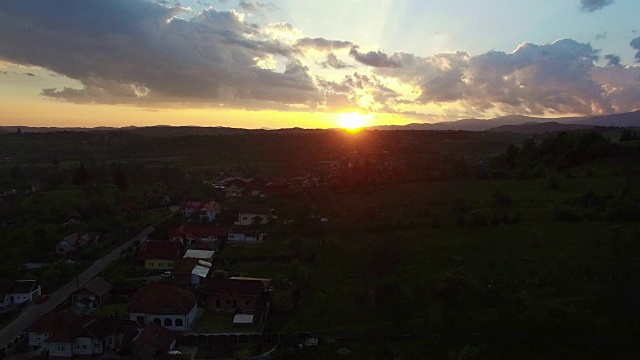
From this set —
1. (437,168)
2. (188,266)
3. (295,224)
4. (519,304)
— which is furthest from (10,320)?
(437,168)

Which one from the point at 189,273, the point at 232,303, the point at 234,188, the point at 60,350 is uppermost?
the point at 234,188

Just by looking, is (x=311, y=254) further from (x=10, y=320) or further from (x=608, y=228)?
(x=608, y=228)

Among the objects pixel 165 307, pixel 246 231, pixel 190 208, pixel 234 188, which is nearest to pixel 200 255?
pixel 246 231

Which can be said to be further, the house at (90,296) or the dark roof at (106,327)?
the house at (90,296)

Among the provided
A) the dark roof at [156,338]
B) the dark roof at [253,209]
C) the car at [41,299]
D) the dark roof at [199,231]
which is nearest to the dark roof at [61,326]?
the dark roof at [156,338]

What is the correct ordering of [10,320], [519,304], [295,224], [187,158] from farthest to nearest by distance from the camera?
1. [187,158]
2. [295,224]
3. [10,320]
4. [519,304]

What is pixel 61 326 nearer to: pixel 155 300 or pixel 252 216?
pixel 155 300

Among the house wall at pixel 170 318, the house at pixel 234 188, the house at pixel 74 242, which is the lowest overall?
the house wall at pixel 170 318

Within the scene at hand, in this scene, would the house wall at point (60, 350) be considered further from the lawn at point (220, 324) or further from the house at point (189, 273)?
the house at point (189, 273)
